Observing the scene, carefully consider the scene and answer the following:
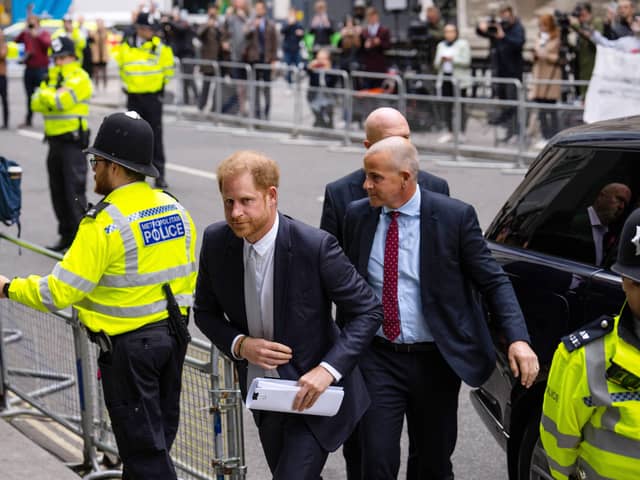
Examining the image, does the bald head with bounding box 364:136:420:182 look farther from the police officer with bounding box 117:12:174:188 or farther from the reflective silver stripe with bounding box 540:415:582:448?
the police officer with bounding box 117:12:174:188

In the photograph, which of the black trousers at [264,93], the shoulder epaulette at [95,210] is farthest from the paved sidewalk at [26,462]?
the black trousers at [264,93]

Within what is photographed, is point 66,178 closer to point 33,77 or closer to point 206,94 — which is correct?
point 206,94

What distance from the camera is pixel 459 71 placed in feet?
58.6

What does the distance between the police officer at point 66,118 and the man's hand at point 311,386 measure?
718 cm

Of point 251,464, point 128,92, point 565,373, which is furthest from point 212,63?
point 565,373

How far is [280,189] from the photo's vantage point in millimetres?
14367

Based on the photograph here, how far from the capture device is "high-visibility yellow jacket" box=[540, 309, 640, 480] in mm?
3170

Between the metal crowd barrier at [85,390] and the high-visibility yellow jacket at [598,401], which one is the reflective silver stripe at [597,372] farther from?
the metal crowd barrier at [85,390]

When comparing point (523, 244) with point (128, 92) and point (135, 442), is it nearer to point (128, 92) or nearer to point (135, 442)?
point (135, 442)

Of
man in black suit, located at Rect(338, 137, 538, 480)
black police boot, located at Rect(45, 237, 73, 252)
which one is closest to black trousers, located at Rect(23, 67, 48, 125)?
black police boot, located at Rect(45, 237, 73, 252)

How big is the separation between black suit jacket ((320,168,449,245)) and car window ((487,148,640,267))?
0.40m

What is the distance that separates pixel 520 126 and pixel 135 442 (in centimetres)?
1149

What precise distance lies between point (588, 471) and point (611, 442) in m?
0.15

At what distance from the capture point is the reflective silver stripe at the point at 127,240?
14.9ft
